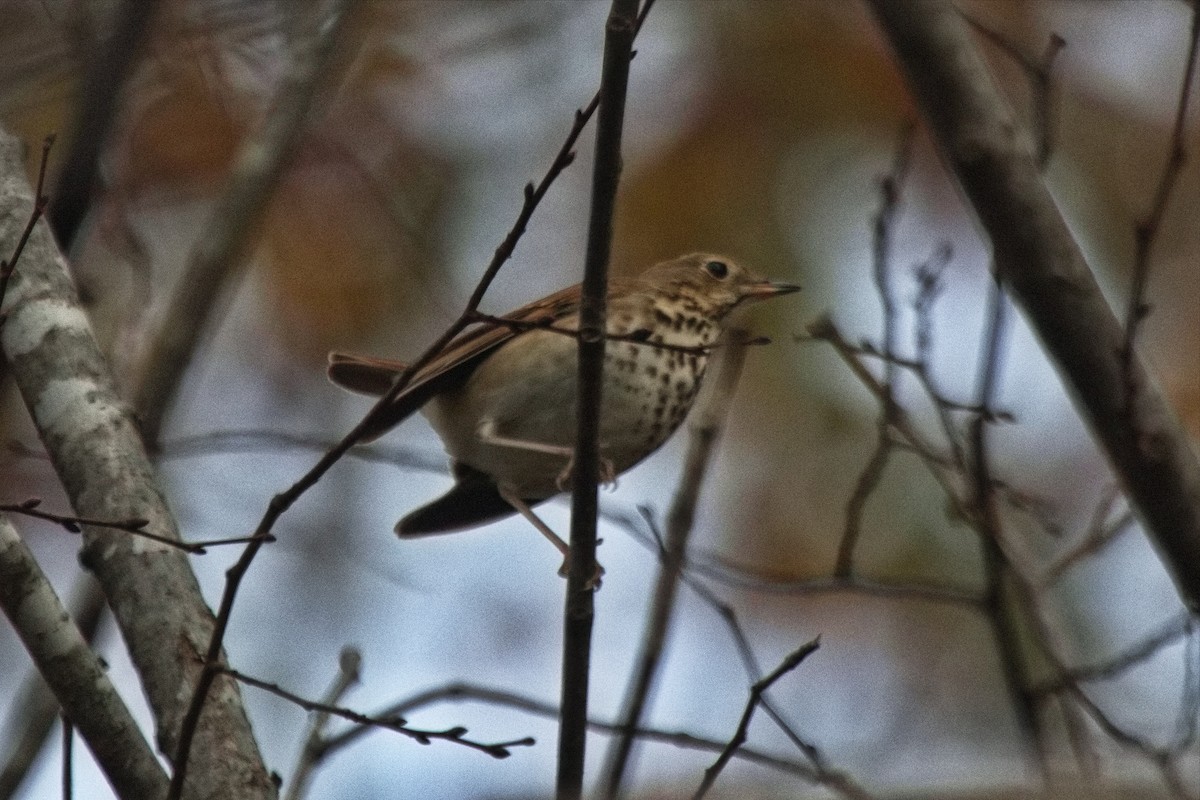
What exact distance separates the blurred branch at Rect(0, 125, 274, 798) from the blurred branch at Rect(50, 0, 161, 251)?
0.59m

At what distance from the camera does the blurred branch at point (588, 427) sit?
3.60 metres

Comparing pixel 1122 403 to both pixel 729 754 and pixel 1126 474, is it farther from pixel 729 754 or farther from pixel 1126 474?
pixel 729 754

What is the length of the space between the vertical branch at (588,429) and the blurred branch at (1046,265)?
1.35m

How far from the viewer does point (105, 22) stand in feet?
21.8

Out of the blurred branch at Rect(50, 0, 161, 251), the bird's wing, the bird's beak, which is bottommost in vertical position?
the bird's beak

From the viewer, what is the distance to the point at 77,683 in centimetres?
354

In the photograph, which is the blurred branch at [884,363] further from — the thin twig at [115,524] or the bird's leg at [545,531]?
the thin twig at [115,524]

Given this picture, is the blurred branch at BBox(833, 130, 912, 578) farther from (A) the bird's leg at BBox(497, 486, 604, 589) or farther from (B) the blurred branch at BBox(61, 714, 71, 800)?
(B) the blurred branch at BBox(61, 714, 71, 800)

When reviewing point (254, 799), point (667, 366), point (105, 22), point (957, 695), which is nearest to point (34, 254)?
point (254, 799)

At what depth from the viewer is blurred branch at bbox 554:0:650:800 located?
→ 360 cm

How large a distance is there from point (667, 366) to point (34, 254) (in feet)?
7.19

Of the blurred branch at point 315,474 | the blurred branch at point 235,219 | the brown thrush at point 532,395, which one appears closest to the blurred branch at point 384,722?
the blurred branch at point 315,474

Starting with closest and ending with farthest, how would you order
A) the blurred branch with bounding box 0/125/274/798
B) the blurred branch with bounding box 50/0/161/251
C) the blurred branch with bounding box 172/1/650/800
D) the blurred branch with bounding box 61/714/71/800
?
the blurred branch with bounding box 172/1/650/800
the blurred branch with bounding box 61/714/71/800
the blurred branch with bounding box 0/125/274/798
the blurred branch with bounding box 50/0/161/251

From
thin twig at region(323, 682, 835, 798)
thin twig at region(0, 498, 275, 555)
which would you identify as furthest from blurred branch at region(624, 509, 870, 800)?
thin twig at region(0, 498, 275, 555)
